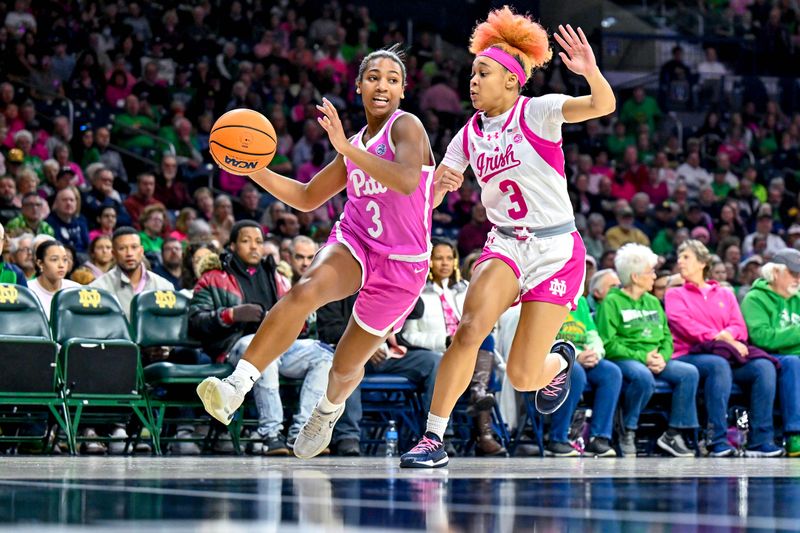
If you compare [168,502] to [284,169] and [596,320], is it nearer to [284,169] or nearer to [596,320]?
[596,320]

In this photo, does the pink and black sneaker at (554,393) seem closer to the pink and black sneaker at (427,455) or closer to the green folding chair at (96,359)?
the pink and black sneaker at (427,455)

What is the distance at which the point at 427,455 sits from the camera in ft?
18.2

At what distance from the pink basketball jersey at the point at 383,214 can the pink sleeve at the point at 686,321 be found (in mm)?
4627

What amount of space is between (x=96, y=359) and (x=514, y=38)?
3792 mm

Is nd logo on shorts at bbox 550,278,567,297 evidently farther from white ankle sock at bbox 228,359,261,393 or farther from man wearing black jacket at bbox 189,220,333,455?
man wearing black jacket at bbox 189,220,333,455

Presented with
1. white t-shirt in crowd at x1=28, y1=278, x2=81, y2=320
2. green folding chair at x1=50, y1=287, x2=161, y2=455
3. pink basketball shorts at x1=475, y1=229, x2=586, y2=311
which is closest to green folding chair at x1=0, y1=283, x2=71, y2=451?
green folding chair at x1=50, y1=287, x2=161, y2=455

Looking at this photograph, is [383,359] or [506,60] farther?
[383,359]

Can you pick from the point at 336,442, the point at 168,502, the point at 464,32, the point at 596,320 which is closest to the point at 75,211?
the point at 336,442

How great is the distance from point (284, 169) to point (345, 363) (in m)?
8.94

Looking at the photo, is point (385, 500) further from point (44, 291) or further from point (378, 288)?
point (44, 291)

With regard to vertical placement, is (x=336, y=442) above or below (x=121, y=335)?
below

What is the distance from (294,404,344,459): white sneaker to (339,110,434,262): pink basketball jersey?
0.84m

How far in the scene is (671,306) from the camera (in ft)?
32.1

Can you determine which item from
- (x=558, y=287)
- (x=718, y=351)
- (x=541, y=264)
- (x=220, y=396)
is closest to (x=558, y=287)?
(x=558, y=287)
